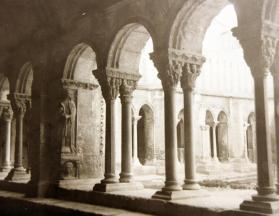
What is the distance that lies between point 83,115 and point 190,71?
340 centimetres

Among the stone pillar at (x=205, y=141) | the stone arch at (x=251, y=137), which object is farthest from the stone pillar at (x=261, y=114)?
the stone arch at (x=251, y=137)

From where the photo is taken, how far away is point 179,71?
22.3 ft

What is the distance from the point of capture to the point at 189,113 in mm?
6914

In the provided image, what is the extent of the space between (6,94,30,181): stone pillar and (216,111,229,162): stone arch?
1263 centimetres

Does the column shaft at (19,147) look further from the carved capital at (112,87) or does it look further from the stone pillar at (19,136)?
the carved capital at (112,87)

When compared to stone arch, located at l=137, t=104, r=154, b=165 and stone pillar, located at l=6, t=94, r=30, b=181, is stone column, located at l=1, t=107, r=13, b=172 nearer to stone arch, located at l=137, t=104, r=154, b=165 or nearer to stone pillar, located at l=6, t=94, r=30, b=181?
stone pillar, located at l=6, t=94, r=30, b=181

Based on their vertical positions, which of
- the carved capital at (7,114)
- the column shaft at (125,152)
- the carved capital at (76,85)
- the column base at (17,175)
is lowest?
the column base at (17,175)

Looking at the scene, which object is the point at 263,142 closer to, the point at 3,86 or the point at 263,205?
the point at 263,205

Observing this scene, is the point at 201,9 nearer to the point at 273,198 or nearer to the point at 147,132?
the point at 273,198

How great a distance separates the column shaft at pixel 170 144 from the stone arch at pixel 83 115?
10.0ft

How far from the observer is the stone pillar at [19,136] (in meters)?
10.6

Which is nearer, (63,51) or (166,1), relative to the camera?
(166,1)

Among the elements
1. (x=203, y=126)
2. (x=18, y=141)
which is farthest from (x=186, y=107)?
(x=203, y=126)

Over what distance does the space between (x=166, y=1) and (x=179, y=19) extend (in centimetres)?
42
